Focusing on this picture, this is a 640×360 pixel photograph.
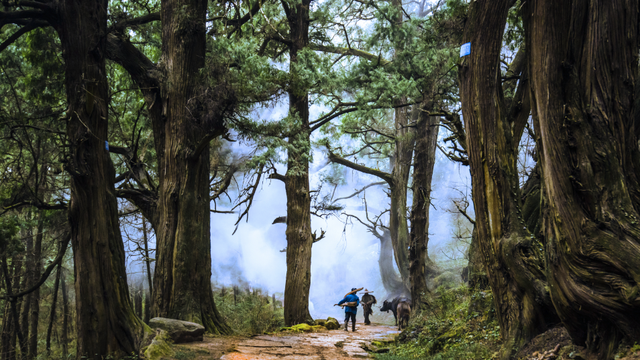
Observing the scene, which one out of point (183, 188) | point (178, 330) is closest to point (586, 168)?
point (178, 330)

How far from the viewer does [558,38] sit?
4.07 metres

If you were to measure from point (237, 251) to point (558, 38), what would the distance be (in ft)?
144

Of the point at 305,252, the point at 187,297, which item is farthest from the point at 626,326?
the point at 305,252

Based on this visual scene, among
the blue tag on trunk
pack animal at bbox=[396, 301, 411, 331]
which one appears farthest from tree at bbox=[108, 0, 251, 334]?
pack animal at bbox=[396, 301, 411, 331]

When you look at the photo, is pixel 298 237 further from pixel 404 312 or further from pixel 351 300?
pixel 404 312

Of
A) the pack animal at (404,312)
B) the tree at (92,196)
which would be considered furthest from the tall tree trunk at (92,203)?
the pack animal at (404,312)

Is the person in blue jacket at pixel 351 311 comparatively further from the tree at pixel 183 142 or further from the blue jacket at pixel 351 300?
the tree at pixel 183 142

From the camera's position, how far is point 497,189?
534cm

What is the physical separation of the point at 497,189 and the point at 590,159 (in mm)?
1612

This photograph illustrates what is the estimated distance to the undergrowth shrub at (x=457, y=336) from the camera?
6.29m

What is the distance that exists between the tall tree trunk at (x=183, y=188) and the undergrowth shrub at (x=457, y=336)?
3673 mm

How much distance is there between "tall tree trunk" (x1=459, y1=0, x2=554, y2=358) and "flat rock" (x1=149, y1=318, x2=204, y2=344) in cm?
439

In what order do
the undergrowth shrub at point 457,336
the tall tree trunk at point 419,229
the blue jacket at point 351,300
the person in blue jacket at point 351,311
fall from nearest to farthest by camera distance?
1. the undergrowth shrub at point 457,336
2. the tall tree trunk at point 419,229
3. the person in blue jacket at point 351,311
4. the blue jacket at point 351,300

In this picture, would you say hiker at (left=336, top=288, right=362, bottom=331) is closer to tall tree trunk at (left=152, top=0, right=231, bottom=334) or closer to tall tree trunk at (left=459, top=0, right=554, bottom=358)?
tall tree trunk at (left=152, top=0, right=231, bottom=334)
